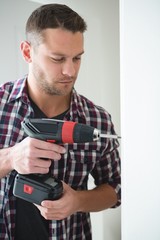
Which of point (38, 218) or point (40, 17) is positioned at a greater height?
point (40, 17)

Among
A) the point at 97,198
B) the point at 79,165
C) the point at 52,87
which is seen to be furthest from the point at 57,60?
the point at 97,198

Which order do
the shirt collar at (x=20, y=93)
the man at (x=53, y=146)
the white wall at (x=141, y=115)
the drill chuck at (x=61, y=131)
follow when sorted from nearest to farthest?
the white wall at (x=141, y=115) < the drill chuck at (x=61, y=131) < the man at (x=53, y=146) < the shirt collar at (x=20, y=93)

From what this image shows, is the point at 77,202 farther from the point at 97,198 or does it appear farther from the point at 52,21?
the point at 52,21

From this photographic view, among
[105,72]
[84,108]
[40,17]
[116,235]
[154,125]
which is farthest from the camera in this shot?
[116,235]

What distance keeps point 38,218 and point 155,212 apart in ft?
1.74

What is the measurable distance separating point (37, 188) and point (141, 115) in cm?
41

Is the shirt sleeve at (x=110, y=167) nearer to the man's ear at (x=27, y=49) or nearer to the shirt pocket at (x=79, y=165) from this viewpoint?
the shirt pocket at (x=79, y=165)

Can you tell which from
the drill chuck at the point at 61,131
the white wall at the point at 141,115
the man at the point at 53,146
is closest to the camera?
the white wall at the point at 141,115

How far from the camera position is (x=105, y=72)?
3.88ft

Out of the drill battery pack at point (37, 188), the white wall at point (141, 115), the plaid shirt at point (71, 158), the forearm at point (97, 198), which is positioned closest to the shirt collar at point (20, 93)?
the plaid shirt at point (71, 158)

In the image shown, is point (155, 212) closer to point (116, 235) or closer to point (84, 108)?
point (84, 108)

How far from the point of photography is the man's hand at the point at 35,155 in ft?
1.99

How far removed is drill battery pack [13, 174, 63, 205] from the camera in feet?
2.05

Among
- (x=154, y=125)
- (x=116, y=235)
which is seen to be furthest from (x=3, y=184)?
(x=116, y=235)
